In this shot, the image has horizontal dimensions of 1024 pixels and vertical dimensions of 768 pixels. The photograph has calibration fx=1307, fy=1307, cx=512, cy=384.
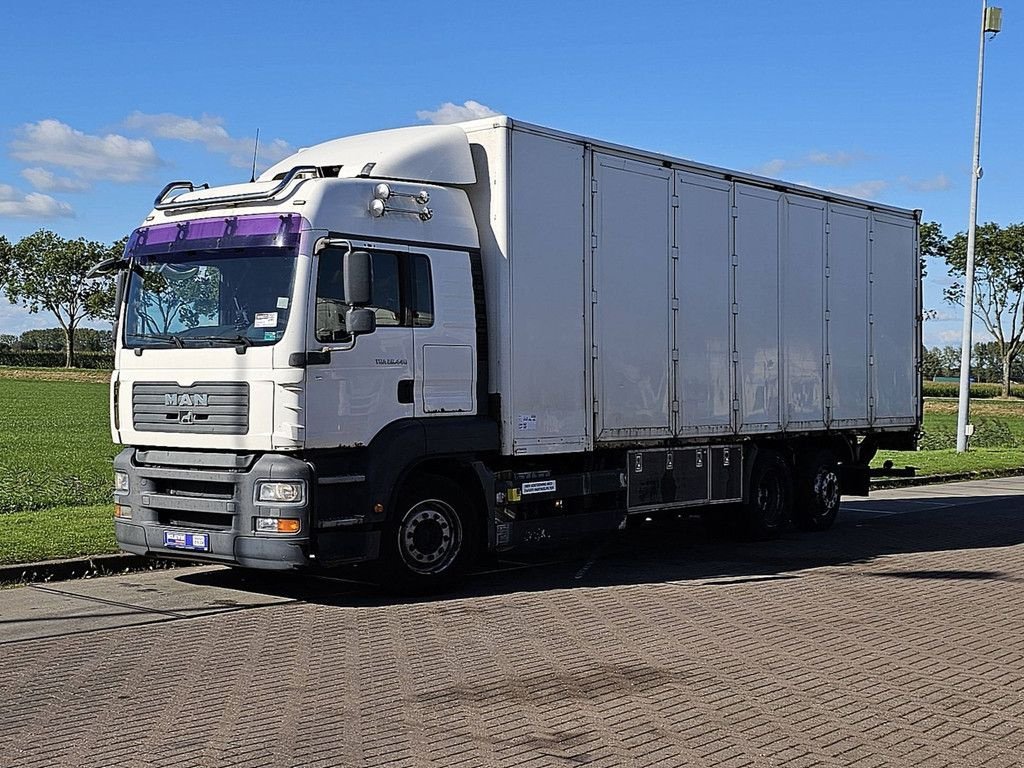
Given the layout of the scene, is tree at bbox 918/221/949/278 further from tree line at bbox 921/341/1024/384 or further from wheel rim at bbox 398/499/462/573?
wheel rim at bbox 398/499/462/573

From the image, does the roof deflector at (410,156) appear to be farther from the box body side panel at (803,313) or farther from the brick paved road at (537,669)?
the box body side panel at (803,313)

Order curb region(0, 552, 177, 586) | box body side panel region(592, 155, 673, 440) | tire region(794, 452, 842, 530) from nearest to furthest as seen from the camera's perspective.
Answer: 1. curb region(0, 552, 177, 586)
2. box body side panel region(592, 155, 673, 440)
3. tire region(794, 452, 842, 530)

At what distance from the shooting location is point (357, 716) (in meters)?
7.07

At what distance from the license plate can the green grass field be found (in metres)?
1.88

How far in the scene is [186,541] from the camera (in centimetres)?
1077

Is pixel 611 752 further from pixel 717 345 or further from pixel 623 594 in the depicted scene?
pixel 717 345

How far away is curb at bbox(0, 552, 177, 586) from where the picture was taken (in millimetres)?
11641

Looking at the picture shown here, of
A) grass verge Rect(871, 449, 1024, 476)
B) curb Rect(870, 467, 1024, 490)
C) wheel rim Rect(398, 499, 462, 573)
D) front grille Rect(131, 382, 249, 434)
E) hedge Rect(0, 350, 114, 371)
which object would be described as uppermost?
hedge Rect(0, 350, 114, 371)

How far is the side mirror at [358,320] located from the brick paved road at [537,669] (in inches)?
89.3

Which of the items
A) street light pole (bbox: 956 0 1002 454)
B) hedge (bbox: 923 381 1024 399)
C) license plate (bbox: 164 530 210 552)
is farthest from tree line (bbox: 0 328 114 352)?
license plate (bbox: 164 530 210 552)

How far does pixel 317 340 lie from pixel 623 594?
3.49m

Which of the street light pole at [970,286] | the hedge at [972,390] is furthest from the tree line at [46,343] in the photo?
the street light pole at [970,286]

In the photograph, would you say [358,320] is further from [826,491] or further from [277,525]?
[826,491]

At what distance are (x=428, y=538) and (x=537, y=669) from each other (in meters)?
3.14
